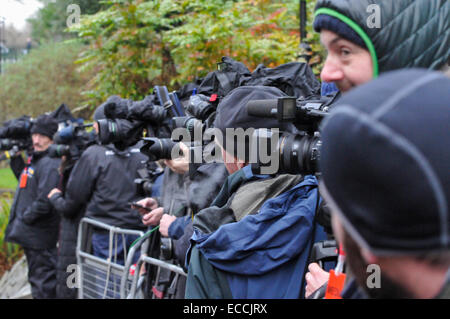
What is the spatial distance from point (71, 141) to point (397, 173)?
5.00 m

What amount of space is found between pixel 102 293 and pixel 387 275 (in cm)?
373

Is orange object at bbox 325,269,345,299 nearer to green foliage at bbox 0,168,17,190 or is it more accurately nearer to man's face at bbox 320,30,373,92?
man's face at bbox 320,30,373,92

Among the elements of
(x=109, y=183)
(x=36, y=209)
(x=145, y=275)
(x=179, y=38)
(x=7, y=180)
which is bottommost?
(x=7, y=180)

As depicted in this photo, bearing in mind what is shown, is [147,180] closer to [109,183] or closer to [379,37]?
[109,183]

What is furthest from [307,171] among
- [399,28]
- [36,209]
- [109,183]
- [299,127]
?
[36,209]

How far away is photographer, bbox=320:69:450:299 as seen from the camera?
70cm

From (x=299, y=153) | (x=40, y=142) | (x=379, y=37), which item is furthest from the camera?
(x=40, y=142)

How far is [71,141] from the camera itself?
5273 mm

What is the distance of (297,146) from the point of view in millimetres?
1590

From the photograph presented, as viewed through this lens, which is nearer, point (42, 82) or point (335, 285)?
point (335, 285)

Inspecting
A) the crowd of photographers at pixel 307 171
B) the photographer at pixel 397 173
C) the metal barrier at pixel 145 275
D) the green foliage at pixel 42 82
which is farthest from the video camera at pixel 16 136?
the photographer at pixel 397 173

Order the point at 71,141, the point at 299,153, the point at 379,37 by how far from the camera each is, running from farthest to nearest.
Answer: the point at 71,141, the point at 299,153, the point at 379,37

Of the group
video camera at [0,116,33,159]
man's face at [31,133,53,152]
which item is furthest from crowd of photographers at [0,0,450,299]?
video camera at [0,116,33,159]

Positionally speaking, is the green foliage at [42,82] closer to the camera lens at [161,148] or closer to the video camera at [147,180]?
the video camera at [147,180]
